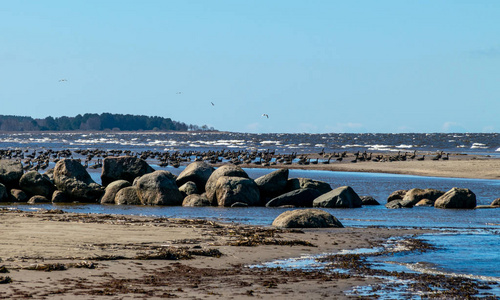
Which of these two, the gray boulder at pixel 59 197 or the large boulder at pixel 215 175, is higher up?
the large boulder at pixel 215 175

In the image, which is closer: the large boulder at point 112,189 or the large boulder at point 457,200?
the large boulder at point 457,200

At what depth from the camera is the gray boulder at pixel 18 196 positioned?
936 inches

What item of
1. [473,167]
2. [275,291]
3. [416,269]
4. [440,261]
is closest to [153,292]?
[275,291]

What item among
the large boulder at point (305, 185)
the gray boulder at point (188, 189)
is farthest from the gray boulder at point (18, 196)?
the large boulder at point (305, 185)

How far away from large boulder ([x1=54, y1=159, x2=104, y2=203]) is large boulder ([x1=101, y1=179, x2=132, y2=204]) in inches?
16.6

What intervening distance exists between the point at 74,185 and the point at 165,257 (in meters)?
13.7

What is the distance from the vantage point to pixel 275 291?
31.0 ft

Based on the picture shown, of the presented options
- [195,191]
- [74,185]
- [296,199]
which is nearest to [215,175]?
[195,191]

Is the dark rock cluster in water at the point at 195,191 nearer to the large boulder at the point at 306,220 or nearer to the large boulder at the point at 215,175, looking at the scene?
the large boulder at the point at 215,175

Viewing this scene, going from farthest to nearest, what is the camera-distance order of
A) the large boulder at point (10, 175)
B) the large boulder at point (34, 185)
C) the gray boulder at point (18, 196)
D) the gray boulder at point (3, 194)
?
1. the large boulder at point (10, 175)
2. the large boulder at point (34, 185)
3. the gray boulder at point (18, 196)
4. the gray boulder at point (3, 194)

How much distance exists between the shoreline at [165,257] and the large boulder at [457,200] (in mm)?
6278

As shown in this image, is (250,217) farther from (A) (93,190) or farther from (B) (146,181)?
(A) (93,190)

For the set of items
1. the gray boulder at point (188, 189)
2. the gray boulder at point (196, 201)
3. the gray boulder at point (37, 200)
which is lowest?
the gray boulder at point (37, 200)

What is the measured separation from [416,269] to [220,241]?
438 cm
